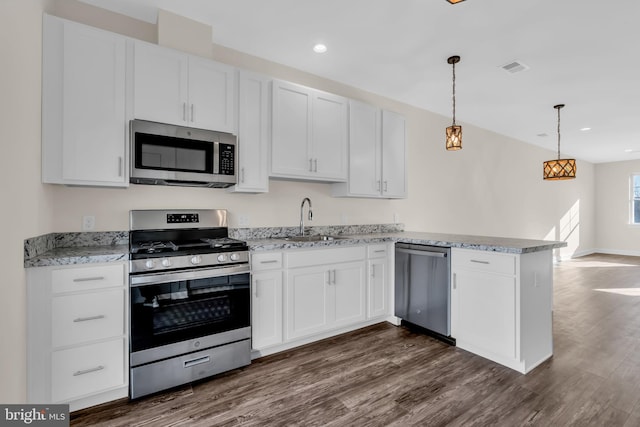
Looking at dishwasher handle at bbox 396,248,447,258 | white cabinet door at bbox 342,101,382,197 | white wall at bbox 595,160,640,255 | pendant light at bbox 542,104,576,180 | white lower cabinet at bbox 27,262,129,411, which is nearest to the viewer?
white lower cabinet at bbox 27,262,129,411

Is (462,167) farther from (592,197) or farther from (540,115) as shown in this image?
(592,197)

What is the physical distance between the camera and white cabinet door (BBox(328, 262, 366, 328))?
9.62 feet

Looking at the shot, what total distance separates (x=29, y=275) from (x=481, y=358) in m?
3.26

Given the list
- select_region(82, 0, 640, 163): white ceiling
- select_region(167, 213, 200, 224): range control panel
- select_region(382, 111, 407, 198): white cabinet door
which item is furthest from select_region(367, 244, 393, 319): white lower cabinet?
select_region(82, 0, 640, 163): white ceiling

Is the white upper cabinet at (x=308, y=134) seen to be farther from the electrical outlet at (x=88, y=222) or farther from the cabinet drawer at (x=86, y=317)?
the cabinet drawer at (x=86, y=317)

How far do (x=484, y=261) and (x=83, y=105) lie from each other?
3.21 metres

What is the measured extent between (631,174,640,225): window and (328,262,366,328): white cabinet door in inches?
397

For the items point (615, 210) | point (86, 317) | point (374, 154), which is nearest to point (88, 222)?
point (86, 317)

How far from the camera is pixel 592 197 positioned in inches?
364

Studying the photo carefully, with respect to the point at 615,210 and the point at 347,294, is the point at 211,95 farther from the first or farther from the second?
the point at 615,210

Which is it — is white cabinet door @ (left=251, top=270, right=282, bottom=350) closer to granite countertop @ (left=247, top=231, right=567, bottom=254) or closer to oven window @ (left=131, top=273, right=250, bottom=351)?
oven window @ (left=131, top=273, right=250, bottom=351)

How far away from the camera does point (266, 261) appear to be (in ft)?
8.41

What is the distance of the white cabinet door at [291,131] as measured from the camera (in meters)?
2.89

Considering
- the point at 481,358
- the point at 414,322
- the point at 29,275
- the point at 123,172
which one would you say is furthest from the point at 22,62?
the point at 481,358
